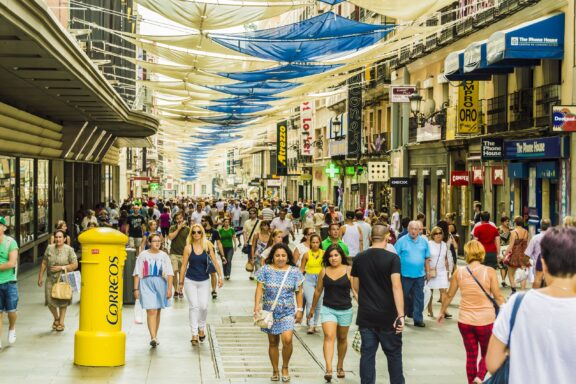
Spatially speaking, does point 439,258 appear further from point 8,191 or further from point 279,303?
point 8,191

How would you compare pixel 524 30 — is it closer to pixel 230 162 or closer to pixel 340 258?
pixel 340 258

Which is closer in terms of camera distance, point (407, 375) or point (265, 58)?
point (407, 375)

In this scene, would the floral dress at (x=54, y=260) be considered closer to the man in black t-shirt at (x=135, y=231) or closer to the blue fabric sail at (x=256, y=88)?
the man in black t-shirt at (x=135, y=231)

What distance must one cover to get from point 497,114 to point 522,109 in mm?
2117

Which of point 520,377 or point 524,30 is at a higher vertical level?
point 524,30

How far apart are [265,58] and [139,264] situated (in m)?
12.9

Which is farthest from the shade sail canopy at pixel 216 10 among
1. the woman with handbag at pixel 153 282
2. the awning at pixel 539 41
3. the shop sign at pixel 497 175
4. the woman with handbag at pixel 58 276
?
the woman with handbag at pixel 153 282

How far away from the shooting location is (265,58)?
24375 millimetres

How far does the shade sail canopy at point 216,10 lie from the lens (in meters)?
20.3

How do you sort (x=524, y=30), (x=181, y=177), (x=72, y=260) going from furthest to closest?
(x=181, y=177)
(x=524, y=30)
(x=72, y=260)

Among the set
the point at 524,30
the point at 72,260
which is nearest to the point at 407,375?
the point at 72,260

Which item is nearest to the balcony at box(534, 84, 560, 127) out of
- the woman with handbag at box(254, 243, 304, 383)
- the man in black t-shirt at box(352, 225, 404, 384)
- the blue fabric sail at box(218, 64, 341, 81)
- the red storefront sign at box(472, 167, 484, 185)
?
the red storefront sign at box(472, 167, 484, 185)

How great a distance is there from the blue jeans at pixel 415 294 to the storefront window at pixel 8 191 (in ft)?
32.3

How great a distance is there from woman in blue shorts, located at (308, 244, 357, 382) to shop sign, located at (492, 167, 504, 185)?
56.0ft
